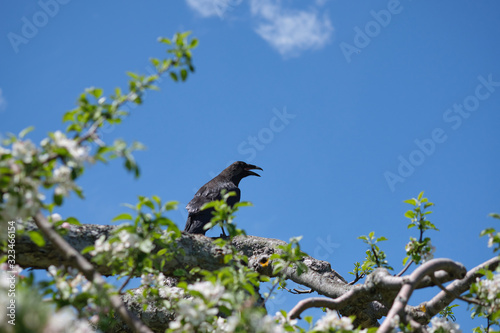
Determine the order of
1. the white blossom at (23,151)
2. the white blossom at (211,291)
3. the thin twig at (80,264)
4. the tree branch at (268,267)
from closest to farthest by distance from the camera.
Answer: the white blossom at (23,151), the thin twig at (80,264), the white blossom at (211,291), the tree branch at (268,267)

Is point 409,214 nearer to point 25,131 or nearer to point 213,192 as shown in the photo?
point 25,131

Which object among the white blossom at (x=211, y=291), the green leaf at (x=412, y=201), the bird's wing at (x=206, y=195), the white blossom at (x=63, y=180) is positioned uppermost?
the bird's wing at (x=206, y=195)

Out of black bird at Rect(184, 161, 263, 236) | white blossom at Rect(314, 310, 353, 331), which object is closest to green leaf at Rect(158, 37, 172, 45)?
white blossom at Rect(314, 310, 353, 331)

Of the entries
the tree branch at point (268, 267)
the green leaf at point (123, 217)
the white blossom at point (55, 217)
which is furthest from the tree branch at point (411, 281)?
the white blossom at point (55, 217)

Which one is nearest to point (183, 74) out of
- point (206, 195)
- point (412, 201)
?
point (412, 201)

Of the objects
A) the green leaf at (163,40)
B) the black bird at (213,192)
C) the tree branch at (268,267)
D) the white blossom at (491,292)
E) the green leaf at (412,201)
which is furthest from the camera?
the black bird at (213,192)

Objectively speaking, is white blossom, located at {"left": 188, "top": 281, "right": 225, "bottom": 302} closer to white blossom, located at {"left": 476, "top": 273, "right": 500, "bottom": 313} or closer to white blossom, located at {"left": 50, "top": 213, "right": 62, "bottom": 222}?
white blossom, located at {"left": 50, "top": 213, "right": 62, "bottom": 222}

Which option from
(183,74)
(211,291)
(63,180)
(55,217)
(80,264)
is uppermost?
(183,74)

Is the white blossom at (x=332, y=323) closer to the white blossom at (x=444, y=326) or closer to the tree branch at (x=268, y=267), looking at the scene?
the tree branch at (x=268, y=267)

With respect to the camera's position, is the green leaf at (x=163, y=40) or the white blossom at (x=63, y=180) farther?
the green leaf at (x=163, y=40)

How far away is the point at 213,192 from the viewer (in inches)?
250

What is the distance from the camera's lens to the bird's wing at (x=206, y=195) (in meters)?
5.89

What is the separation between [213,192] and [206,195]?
0.45 ft

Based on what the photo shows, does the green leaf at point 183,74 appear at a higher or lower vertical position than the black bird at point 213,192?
lower
